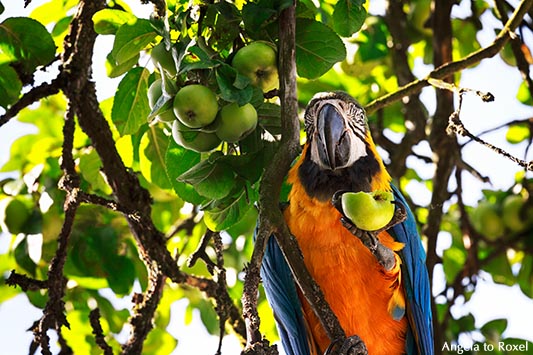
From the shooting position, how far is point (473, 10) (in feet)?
13.1

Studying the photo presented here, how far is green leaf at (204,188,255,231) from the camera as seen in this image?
2251 millimetres

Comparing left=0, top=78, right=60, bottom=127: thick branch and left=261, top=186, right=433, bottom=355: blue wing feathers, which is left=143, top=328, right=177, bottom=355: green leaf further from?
left=0, top=78, right=60, bottom=127: thick branch

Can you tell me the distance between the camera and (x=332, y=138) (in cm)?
259

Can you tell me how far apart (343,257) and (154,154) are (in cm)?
81

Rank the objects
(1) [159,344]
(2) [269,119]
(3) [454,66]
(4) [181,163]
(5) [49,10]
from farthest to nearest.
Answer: (1) [159,344], (5) [49,10], (3) [454,66], (4) [181,163], (2) [269,119]

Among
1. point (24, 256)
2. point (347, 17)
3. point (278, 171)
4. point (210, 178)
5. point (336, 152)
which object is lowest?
point (278, 171)

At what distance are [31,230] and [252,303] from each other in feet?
5.95

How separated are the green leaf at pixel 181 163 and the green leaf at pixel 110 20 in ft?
1.30

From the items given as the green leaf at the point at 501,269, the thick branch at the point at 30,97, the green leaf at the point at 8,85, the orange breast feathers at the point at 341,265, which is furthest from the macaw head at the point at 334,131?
the green leaf at the point at 501,269

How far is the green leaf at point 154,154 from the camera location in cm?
295

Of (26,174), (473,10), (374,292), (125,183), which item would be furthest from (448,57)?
(26,174)

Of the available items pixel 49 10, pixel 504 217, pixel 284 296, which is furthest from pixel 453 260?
pixel 49 10

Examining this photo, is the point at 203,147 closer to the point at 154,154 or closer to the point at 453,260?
the point at 154,154

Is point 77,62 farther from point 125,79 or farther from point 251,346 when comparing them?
point 251,346
